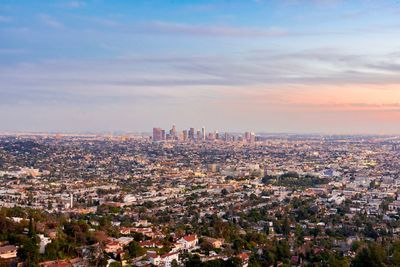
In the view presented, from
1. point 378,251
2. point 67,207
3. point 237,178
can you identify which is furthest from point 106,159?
point 378,251

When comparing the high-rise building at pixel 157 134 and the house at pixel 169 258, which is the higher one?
the high-rise building at pixel 157 134

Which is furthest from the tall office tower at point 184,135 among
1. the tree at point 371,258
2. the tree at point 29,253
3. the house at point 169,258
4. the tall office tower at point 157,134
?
the tree at point 371,258

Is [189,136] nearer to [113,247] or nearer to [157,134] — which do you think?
[157,134]

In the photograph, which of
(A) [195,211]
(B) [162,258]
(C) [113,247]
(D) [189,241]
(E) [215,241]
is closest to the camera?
(B) [162,258]

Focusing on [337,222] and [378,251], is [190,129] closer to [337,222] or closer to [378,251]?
[337,222]

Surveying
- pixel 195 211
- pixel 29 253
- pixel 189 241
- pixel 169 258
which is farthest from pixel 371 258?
pixel 195 211

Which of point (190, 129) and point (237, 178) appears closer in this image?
point (237, 178)

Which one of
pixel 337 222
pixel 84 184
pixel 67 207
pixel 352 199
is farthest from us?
pixel 84 184

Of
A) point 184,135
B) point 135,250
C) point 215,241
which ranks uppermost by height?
point 184,135

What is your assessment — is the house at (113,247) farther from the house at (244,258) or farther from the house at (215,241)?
the house at (244,258)
